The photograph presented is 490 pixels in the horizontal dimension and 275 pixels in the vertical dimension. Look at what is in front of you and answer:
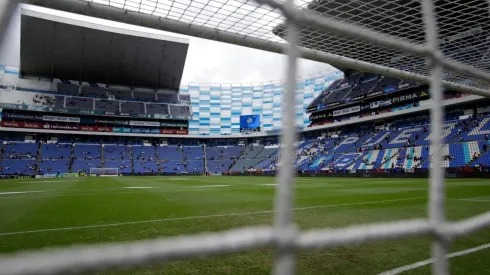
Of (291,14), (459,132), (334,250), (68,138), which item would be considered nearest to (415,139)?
(459,132)

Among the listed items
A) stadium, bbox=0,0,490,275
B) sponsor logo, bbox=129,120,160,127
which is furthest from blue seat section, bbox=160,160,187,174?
sponsor logo, bbox=129,120,160,127

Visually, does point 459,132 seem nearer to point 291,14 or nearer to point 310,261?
point 310,261

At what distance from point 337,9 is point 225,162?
44341 mm

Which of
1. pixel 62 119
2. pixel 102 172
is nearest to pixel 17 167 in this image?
pixel 102 172

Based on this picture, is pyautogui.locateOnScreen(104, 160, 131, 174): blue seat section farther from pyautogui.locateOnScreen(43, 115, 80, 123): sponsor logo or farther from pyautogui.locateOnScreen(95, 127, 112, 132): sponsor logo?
pyautogui.locateOnScreen(43, 115, 80, 123): sponsor logo

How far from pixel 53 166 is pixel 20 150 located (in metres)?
4.74

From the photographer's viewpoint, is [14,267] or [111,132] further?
[111,132]

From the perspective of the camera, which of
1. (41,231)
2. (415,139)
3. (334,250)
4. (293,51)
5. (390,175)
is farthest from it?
(415,139)

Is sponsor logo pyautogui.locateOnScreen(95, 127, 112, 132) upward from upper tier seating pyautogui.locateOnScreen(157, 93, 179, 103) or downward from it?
downward

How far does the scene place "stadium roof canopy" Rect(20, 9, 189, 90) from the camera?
1169 inches

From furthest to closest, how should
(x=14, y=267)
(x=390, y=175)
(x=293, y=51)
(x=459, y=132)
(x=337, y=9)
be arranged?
(x=459, y=132) < (x=390, y=175) < (x=337, y=9) < (x=293, y=51) < (x=14, y=267)

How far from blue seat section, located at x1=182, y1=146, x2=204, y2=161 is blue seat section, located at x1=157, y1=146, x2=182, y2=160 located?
3.07 feet

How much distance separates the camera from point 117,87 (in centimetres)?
4484

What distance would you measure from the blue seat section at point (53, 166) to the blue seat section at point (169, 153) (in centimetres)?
1192
